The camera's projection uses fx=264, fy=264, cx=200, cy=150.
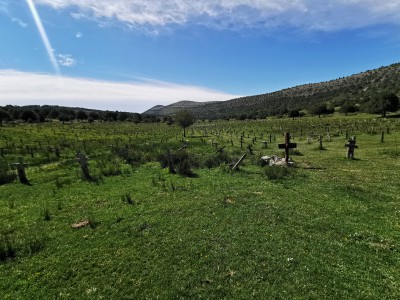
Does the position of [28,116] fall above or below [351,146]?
above

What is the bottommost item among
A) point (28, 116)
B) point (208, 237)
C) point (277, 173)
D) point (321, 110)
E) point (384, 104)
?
point (208, 237)

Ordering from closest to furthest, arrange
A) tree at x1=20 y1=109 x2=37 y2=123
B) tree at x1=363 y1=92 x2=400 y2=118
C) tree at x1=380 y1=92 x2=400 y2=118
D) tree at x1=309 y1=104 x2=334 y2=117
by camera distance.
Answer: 1. tree at x1=380 y1=92 x2=400 y2=118
2. tree at x1=363 y1=92 x2=400 y2=118
3. tree at x1=309 y1=104 x2=334 y2=117
4. tree at x1=20 y1=109 x2=37 y2=123

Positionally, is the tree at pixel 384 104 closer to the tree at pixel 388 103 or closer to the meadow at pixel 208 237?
the tree at pixel 388 103

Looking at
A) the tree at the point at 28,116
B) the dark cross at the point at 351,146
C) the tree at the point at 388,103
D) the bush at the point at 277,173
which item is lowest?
the bush at the point at 277,173

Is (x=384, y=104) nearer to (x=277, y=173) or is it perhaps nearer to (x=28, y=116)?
(x=277, y=173)

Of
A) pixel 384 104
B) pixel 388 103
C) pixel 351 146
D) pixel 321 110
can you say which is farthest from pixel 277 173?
pixel 321 110

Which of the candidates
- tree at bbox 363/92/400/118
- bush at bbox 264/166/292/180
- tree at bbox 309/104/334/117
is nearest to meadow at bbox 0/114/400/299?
bush at bbox 264/166/292/180

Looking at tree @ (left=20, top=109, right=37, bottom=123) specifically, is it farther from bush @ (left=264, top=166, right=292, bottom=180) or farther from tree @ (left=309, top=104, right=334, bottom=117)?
bush @ (left=264, top=166, right=292, bottom=180)

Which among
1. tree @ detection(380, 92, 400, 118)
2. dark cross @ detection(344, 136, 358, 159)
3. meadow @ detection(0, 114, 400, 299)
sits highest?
tree @ detection(380, 92, 400, 118)

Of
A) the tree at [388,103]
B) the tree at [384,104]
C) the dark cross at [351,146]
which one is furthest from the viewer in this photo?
the tree at [384,104]

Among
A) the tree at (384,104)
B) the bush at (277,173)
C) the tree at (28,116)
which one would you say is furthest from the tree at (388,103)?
the tree at (28,116)

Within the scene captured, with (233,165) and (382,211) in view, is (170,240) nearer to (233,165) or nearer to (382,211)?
(382,211)

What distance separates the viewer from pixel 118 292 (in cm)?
712

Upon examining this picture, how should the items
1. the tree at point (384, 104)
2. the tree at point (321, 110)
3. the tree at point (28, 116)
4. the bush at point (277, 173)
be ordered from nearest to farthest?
the bush at point (277, 173)
the tree at point (384, 104)
the tree at point (321, 110)
the tree at point (28, 116)
